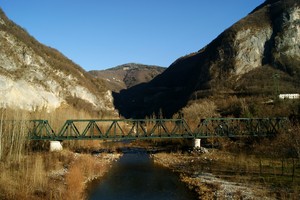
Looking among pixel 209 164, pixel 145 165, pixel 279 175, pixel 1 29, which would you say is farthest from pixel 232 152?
pixel 1 29

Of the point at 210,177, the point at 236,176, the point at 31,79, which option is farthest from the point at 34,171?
the point at 31,79

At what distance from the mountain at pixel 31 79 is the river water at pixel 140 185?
104 ft

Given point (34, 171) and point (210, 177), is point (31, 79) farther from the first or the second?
point (34, 171)

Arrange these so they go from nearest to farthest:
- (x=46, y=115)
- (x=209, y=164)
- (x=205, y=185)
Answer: (x=205, y=185) → (x=209, y=164) → (x=46, y=115)

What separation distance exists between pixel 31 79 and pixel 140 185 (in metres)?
72.1

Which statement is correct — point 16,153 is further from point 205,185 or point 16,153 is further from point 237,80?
point 237,80

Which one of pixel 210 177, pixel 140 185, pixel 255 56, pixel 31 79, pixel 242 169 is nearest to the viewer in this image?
pixel 140 185

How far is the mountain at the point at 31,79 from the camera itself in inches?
3004

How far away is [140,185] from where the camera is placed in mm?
26703

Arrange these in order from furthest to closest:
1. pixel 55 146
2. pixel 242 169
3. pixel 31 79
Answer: pixel 31 79 < pixel 55 146 < pixel 242 169

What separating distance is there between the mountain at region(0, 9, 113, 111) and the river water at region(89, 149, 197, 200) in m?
31.6

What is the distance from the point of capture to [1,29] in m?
92.4

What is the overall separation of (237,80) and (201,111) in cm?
5092

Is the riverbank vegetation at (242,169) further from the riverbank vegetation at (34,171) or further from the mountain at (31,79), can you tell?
the mountain at (31,79)
